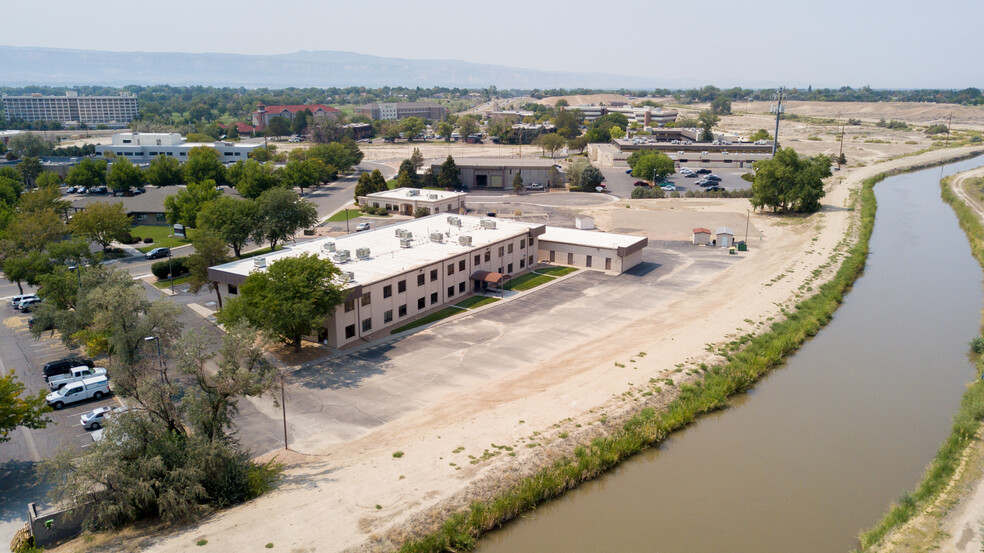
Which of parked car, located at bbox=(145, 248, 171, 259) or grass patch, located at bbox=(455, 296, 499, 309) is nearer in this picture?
grass patch, located at bbox=(455, 296, 499, 309)

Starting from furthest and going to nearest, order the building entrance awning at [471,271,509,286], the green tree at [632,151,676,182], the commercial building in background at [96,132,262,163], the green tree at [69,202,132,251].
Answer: the commercial building in background at [96,132,262,163] → the green tree at [632,151,676,182] → the green tree at [69,202,132,251] → the building entrance awning at [471,271,509,286]

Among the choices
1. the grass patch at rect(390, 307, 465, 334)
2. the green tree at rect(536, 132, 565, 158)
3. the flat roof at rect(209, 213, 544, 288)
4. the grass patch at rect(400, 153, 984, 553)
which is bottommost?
the grass patch at rect(400, 153, 984, 553)

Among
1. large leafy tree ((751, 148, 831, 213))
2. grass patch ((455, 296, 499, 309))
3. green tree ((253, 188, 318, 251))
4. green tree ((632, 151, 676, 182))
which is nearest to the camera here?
grass patch ((455, 296, 499, 309))

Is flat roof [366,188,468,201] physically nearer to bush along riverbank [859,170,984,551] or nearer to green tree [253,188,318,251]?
green tree [253,188,318,251]

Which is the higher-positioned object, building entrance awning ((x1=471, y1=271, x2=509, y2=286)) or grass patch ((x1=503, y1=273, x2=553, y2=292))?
building entrance awning ((x1=471, y1=271, x2=509, y2=286))

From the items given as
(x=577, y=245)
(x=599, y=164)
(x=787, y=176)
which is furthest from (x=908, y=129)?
(x=577, y=245)

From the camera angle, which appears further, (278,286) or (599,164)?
(599,164)

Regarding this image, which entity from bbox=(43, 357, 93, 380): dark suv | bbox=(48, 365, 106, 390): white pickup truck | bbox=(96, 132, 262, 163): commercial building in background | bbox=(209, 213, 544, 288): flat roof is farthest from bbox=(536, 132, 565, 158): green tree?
bbox=(48, 365, 106, 390): white pickup truck

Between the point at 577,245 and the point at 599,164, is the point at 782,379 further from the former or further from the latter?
the point at 599,164

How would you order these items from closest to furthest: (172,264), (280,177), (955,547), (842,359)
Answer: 1. (955,547)
2. (842,359)
3. (172,264)
4. (280,177)
